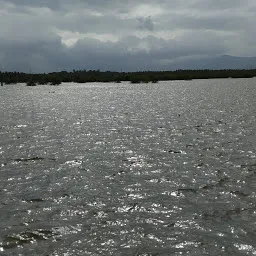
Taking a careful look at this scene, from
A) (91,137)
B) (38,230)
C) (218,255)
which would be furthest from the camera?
(91,137)

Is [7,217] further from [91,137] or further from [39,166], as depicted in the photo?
[91,137]

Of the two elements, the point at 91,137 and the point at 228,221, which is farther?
the point at 91,137

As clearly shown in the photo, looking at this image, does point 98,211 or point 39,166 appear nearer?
point 98,211

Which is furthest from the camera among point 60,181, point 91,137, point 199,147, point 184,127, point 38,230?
point 184,127

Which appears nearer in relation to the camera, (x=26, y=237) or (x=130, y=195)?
(x=26, y=237)

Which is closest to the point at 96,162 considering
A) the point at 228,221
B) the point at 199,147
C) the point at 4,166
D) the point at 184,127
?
the point at 4,166

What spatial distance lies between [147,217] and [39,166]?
11941 millimetres

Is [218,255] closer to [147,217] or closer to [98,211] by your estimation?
[147,217]

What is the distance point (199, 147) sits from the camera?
31.2 meters

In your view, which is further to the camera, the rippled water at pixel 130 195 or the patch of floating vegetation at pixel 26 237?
the patch of floating vegetation at pixel 26 237

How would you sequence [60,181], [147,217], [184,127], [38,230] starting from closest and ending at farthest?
1. [38,230]
2. [147,217]
3. [60,181]
4. [184,127]

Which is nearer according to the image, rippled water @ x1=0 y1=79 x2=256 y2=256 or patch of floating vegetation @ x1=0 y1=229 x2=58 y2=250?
rippled water @ x1=0 y1=79 x2=256 y2=256

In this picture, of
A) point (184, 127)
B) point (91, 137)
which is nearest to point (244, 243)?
point (91, 137)

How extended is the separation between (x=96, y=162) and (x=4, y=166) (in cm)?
616
